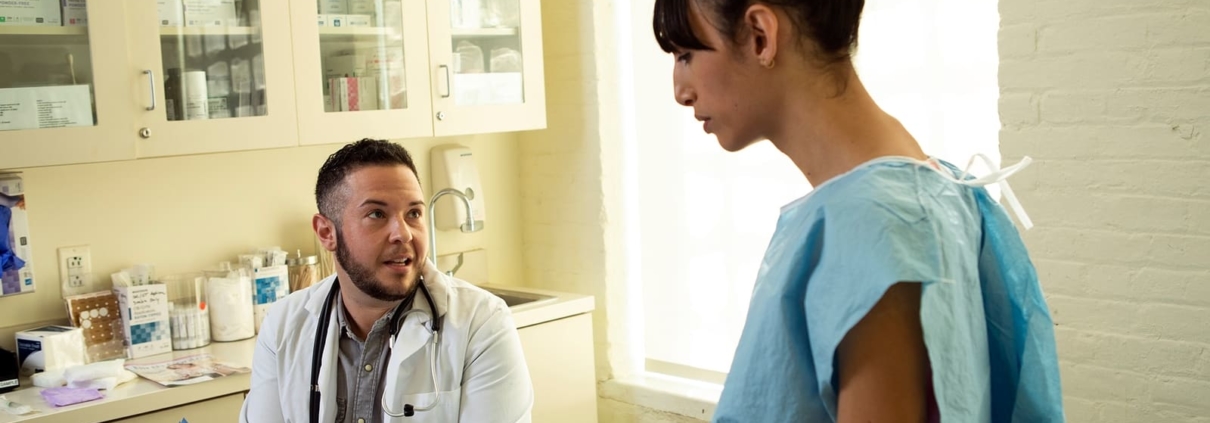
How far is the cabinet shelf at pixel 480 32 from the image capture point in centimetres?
328

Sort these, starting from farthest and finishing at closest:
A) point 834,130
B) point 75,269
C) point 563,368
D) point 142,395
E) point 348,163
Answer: point 563,368
point 75,269
point 142,395
point 348,163
point 834,130

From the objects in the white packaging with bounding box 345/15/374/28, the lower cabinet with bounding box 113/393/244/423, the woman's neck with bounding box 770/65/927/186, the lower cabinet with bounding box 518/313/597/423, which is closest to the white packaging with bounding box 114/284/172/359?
the lower cabinet with bounding box 113/393/244/423

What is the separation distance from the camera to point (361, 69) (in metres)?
3.03

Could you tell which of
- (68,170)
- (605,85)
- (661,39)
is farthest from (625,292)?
(661,39)

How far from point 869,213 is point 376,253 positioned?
1447 mm

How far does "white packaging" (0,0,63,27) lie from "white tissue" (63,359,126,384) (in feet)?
2.49

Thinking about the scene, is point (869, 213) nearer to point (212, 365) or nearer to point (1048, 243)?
point (1048, 243)

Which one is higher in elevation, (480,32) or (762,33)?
(480,32)

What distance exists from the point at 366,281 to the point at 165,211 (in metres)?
1.06

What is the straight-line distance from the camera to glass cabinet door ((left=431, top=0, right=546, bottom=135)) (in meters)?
3.22

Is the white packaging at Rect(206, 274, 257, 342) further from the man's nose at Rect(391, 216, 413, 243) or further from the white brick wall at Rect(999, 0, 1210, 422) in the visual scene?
the white brick wall at Rect(999, 0, 1210, 422)

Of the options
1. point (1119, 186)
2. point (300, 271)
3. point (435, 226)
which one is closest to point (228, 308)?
point (300, 271)

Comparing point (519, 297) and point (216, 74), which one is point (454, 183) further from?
point (216, 74)

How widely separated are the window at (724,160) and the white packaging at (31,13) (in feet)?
5.66
